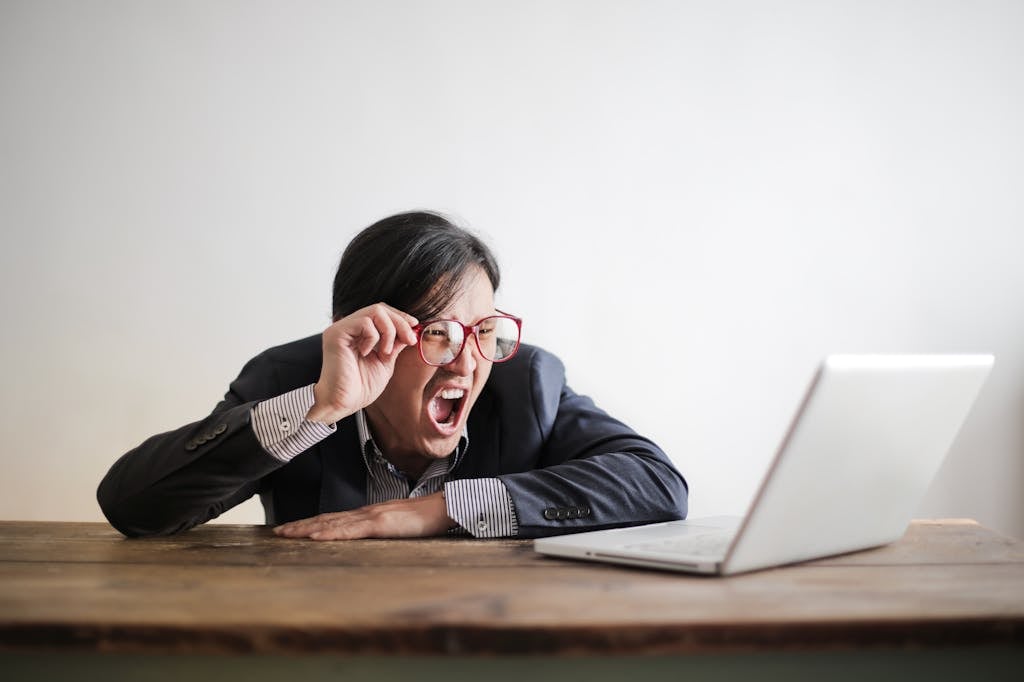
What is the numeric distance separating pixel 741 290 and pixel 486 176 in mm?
941

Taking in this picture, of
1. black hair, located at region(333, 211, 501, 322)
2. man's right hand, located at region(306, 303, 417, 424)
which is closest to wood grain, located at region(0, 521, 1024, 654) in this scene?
man's right hand, located at region(306, 303, 417, 424)

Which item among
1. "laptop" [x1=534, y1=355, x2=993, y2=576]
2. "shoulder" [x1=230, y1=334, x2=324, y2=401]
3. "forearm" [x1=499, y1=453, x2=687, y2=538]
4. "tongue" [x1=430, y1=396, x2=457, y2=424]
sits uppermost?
"laptop" [x1=534, y1=355, x2=993, y2=576]

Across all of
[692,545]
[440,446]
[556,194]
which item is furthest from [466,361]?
[556,194]

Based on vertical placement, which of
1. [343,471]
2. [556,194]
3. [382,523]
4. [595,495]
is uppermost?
[556,194]

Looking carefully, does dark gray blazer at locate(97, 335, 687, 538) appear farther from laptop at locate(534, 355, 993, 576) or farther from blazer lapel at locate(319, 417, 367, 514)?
laptop at locate(534, 355, 993, 576)

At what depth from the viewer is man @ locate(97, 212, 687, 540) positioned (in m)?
1.39

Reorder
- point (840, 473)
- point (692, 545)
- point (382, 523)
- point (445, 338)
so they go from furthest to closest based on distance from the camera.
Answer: point (445, 338) → point (382, 523) → point (692, 545) → point (840, 473)

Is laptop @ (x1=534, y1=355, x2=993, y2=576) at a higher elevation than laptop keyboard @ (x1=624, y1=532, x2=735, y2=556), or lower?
higher

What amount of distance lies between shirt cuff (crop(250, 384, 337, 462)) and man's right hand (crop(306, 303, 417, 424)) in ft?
0.09

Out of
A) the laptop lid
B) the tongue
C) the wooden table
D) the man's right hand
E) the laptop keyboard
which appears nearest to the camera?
the wooden table

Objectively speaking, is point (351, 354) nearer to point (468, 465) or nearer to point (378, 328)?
point (378, 328)

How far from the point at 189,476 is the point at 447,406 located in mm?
522

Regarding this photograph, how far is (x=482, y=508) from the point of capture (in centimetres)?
138

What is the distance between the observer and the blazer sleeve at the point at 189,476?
1388 millimetres
